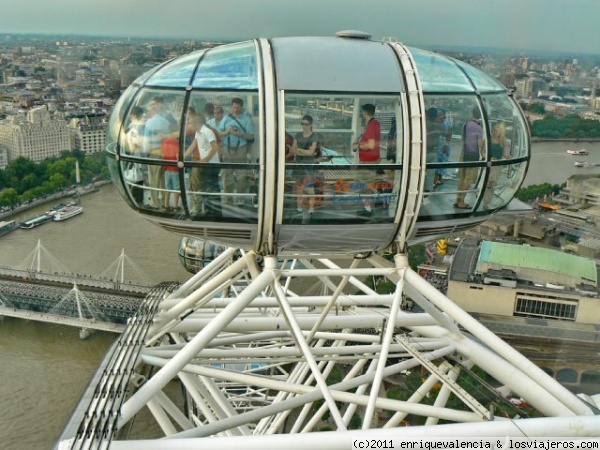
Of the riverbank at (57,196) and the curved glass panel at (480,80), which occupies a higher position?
the curved glass panel at (480,80)

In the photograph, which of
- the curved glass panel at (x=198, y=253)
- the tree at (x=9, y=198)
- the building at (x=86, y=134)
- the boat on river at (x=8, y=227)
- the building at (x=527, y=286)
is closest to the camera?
the curved glass panel at (x=198, y=253)

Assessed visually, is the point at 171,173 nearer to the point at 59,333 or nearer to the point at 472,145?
the point at 472,145

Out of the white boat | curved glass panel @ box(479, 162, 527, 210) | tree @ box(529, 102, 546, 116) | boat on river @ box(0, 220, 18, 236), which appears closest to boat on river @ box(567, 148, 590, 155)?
tree @ box(529, 102, 546, 116)

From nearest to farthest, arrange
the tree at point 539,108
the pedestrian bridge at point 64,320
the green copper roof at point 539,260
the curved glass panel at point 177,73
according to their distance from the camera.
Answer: the curved glass panel at point 177,73, the pedestrian bridge at point 64,320, the green copper roof at point 539,260, the tree at point 539,108

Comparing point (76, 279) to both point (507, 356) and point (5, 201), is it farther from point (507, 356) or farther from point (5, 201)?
point (507, 356)

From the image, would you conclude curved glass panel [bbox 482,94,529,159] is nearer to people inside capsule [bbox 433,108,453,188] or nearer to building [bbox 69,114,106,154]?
people inside capsule [bbox 433,108,453,188]

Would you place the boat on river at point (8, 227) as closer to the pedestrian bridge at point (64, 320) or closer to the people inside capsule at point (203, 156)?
the pedestrian bridge at point (64, 320)

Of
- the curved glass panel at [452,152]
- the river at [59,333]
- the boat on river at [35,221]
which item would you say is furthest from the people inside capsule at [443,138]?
the boat on river at [35,221]

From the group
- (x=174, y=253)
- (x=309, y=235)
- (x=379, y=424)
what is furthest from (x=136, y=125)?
(x=174, y=253)

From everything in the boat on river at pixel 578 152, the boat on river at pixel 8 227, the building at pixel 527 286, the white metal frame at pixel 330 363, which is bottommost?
the boat on river at pixel 8 227
